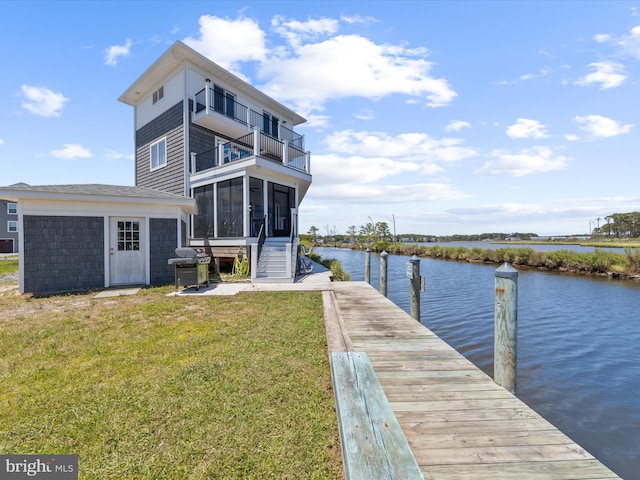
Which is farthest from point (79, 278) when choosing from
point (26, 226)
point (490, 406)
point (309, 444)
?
point (490, 406)

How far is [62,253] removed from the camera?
861 cm

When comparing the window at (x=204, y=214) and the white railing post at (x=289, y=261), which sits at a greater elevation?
the window at (x=204, y=214)

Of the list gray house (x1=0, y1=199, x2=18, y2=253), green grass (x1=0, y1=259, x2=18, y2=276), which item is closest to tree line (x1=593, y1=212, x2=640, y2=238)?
green grass (x1=0, y1=259, x2=18, y2=276)

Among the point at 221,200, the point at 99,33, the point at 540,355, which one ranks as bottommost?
the point at 540,355

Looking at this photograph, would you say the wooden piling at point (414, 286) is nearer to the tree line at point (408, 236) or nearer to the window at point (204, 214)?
the window at point (204, 214)

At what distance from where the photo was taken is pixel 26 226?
26.8ft

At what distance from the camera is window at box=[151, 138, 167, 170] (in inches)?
548

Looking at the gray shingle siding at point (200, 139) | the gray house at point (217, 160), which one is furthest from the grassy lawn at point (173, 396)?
the gray shingle siding at point (200, 139)

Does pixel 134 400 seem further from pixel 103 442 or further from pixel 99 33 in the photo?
pixel 99 33

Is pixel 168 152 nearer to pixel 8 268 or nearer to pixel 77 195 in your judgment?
pixel 77 195

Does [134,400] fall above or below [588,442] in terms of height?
above

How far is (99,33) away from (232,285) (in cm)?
885

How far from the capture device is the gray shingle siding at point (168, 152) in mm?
12984

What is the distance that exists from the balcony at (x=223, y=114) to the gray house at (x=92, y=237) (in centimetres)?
467
